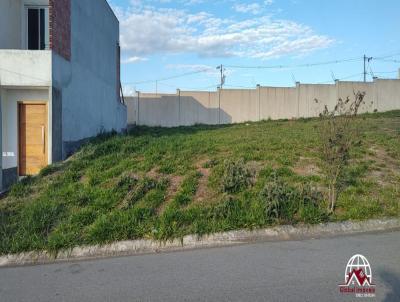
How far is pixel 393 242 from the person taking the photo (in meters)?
6.01

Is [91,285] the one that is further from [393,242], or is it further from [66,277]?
[393,242]

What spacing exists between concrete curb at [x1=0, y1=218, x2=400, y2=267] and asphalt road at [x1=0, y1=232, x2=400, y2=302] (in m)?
0.27

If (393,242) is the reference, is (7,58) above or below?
above

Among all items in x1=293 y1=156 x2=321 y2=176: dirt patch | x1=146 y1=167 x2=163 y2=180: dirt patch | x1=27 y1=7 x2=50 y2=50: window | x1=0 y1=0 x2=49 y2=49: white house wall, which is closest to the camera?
x1=146 y1=167 x2=163 y2=180: dirt patch

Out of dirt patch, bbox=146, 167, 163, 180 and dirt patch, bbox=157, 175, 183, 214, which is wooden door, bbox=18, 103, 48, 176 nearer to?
dirt patch, bbox=146, 167, 163, 180

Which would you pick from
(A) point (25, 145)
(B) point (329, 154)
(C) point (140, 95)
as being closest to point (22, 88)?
(A) point (25, 145)

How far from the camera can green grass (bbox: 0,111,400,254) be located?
6.55 m

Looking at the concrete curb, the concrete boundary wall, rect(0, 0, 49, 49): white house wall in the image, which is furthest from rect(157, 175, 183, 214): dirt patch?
the concrete boundary wall

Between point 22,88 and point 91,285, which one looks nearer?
point 91,285

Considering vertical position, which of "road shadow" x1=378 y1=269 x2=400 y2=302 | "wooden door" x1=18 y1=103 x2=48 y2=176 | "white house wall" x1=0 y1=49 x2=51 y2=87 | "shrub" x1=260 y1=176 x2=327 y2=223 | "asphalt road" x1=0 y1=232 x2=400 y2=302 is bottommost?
"asphalt road" x1=0 y1=232 x2=400 y2=302

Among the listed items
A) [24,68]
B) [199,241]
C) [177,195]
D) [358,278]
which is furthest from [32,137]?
[358,278]

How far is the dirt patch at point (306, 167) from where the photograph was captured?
30.7 feet

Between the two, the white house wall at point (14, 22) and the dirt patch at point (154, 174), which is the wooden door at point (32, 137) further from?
the dirt patch at point (154, 174)

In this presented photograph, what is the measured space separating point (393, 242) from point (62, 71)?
391 inches
